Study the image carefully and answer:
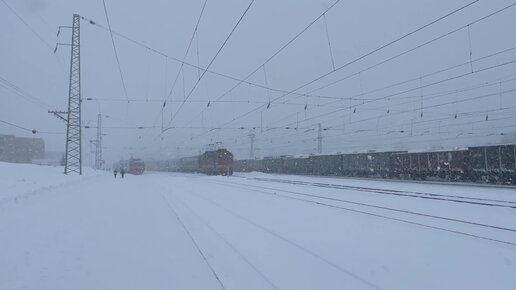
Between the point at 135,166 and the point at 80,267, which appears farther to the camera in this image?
the point at 135,166

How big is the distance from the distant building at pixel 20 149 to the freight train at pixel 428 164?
239 feet

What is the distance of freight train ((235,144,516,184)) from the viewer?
3062cm

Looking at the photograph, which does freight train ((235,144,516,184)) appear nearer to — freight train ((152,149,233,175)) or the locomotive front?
the locomotive front

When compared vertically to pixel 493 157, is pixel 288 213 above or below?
below

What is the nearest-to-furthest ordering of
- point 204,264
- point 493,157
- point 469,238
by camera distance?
point 204,264
point 469,238
point 493,157

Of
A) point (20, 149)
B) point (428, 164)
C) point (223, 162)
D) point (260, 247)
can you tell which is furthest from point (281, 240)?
point (20, 149)

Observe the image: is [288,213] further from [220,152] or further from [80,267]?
[220,152]

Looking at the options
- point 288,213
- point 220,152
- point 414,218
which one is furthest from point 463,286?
point 220,152

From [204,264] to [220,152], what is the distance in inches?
2059

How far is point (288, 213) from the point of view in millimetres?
15594

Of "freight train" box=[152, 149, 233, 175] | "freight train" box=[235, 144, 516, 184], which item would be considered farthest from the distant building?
"freight train" box=[235, 144, 516, 184]

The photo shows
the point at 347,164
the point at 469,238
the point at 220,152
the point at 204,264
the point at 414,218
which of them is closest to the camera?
A: the point at 204,264

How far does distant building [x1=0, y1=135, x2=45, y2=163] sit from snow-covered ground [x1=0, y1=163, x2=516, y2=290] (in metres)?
95.6

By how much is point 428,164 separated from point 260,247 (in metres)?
30.4
